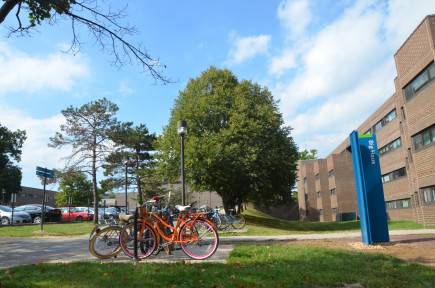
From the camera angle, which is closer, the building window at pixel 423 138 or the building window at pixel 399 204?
the building window at pixel 423 138

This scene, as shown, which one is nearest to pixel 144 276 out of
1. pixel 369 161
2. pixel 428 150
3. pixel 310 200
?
pixel 369 161

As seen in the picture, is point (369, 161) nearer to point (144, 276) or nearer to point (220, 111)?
point (144, 276)

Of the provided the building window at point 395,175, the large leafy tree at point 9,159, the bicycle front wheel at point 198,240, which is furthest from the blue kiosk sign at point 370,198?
the large leafy tree at point 9,159

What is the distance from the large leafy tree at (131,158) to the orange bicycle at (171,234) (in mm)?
20882

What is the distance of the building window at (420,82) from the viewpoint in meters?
19.3

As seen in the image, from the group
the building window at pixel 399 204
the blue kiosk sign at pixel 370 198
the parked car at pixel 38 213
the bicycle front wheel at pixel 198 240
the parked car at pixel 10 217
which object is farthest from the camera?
the building window at pixel 399 204

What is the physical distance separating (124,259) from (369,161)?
7.14 m

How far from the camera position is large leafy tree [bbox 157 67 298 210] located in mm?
23312

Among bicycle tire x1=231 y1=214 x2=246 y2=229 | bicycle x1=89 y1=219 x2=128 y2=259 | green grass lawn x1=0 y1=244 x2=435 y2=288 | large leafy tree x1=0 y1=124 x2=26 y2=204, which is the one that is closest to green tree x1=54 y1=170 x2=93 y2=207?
large leafy tree x1=0 y1=124 x2=26 y2=204

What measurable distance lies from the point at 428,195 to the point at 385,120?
15747mm

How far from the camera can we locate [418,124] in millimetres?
20750

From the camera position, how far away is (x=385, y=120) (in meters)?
34.5

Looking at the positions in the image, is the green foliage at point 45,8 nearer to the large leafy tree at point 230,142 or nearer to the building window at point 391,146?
the large leafy tree at point 230,142

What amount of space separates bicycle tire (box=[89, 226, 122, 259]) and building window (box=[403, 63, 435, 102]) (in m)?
20.1
